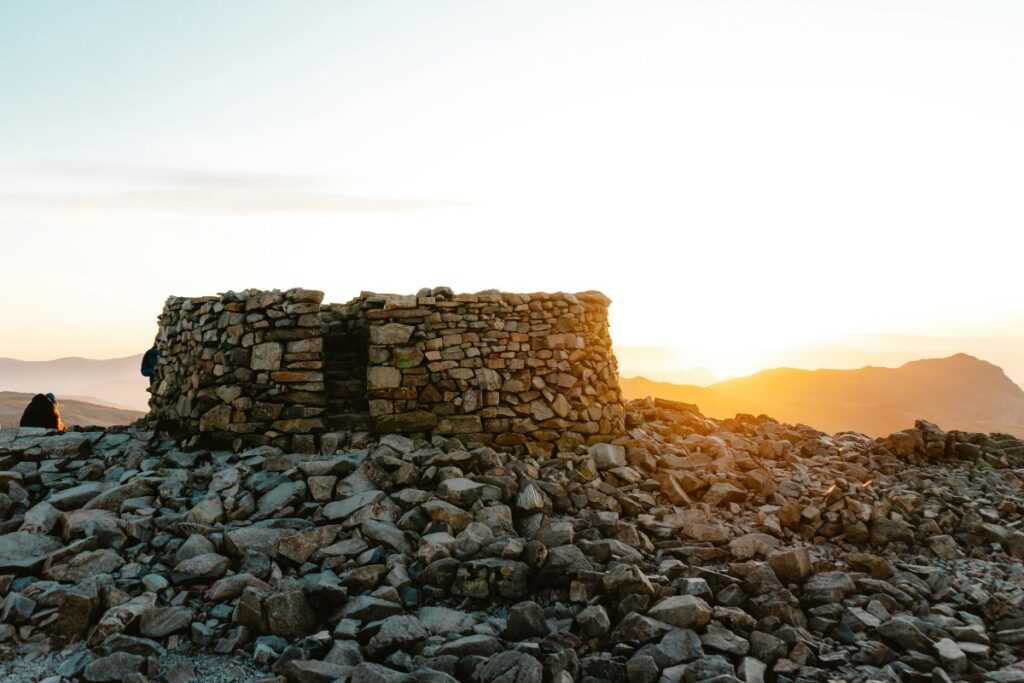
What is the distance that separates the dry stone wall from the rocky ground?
565 millimetres

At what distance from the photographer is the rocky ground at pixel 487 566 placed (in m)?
5.59

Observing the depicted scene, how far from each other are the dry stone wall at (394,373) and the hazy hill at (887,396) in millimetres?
41804

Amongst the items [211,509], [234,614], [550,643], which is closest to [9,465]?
[211,509]

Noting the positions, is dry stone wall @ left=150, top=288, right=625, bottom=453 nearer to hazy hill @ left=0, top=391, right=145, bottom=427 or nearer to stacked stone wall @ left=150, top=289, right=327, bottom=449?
stacked stone wall @ left=150, top=289, right=327, bottom=449

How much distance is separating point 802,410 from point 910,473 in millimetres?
50312

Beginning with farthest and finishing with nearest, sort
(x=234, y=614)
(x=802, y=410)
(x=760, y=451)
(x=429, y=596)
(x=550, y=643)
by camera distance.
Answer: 1. (x=802, y=410)
2. (x=760, y=451)
3. (x=429, y=596)
4. (x=234, y=614)
5. (x=550, y=643)

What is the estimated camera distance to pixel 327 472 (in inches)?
338

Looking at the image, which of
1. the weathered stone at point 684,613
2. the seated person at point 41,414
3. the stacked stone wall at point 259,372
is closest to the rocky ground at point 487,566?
the weathered stone at point 684,613

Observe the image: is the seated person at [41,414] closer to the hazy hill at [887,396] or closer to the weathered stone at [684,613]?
the weathered stone at [684,613]

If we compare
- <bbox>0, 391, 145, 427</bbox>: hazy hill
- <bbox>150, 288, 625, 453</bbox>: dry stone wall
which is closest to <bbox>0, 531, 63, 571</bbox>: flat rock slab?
<bbox>150, 288, 625, 453</bbox>: dry stone wall

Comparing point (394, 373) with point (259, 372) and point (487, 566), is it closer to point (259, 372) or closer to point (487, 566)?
point (259, 372)

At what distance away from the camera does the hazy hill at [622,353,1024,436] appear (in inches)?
2143

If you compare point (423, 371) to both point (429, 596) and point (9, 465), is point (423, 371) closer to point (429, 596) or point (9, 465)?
point (429, 596)

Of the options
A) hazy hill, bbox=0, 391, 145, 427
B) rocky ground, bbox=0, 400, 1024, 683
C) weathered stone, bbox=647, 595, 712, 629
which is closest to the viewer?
rocky ground, bbox=0, 400, 1024, 683
